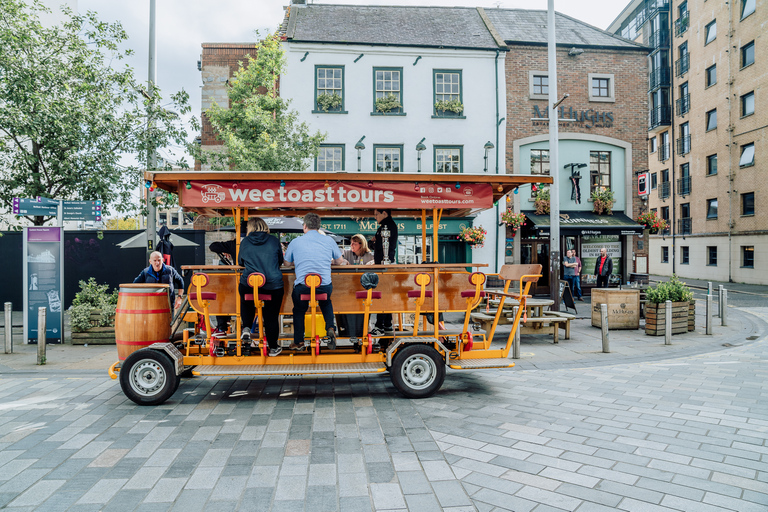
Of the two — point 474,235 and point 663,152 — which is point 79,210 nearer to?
point 474,235

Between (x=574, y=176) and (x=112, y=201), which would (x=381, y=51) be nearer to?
(x=574, y=176)

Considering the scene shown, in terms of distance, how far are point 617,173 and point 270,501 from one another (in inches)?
786

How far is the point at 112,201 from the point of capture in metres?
10.5

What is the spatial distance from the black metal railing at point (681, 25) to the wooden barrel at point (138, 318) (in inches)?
1553

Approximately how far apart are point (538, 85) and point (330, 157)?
29.3ft

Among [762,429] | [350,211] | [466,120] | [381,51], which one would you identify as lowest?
[762,429]

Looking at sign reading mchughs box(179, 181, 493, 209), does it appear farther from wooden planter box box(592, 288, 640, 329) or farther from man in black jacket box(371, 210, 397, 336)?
wooden planter box box(592, 288, 640, 329)

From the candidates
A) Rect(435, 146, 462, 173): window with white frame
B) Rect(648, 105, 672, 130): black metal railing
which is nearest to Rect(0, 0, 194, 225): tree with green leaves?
Rect(435, 146, 462, 173): window with white frame

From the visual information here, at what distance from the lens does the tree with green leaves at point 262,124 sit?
14.5 m

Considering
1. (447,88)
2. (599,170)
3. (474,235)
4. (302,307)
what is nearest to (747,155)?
(599,170)

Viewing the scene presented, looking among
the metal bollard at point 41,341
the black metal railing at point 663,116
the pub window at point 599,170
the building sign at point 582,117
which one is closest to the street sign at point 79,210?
the metal bollard at point 41,341

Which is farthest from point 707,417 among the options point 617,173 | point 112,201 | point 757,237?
point 757,237

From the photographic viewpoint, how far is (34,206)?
9.07 m

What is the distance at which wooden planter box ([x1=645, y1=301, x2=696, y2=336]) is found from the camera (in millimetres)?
10203
